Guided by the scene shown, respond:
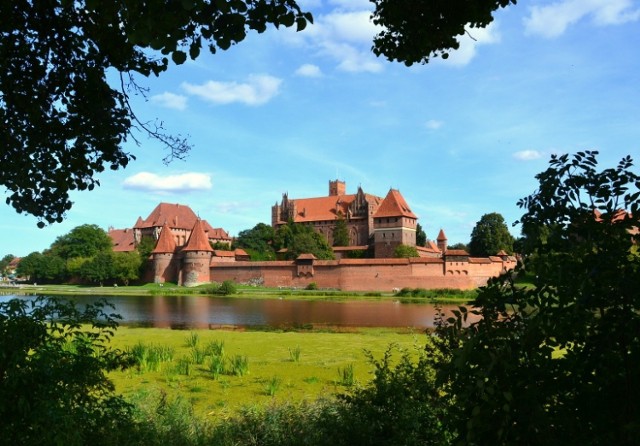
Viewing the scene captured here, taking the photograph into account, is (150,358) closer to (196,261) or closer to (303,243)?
(196,261)

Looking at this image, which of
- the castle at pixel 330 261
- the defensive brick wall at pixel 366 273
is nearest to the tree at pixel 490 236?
the castle at pixel 330 261

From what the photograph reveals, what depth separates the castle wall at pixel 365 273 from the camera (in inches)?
1887

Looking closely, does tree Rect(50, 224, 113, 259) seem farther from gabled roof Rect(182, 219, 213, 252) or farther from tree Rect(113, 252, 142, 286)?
gabled roof Rect(182, 219, 213, 252)

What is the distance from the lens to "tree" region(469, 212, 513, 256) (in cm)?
5797

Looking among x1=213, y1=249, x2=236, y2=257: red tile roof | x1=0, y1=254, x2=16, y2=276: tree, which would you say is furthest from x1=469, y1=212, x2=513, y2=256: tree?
x1=0, y1=254, x2=16, y2=276: tree

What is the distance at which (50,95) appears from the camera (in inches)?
181

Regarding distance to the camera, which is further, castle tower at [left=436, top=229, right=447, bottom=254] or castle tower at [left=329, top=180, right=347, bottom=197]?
castle tower at [left=329, top=180, right=347, bottom=197]

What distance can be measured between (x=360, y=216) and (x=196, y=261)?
21699 mm

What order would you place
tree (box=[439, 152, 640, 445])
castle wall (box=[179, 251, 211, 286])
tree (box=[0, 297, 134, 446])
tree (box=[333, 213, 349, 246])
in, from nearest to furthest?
1. tree (box=[439, 152, 640, 445])
2. tree (box=[0, 297, 134, 446])
3. castle wall (box=[179, 251, 211, 286])
4. tree (box=[333, 213, 349, 246])

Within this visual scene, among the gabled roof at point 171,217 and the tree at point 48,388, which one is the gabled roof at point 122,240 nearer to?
the gabled roof at point 171,217

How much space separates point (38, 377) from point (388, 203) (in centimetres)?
6119

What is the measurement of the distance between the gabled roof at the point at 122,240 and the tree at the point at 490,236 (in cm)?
4061

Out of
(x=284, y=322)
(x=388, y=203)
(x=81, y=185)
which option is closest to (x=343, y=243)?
(x=388, y=203)

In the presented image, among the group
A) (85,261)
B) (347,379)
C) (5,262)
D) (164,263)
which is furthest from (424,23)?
(5,262)
